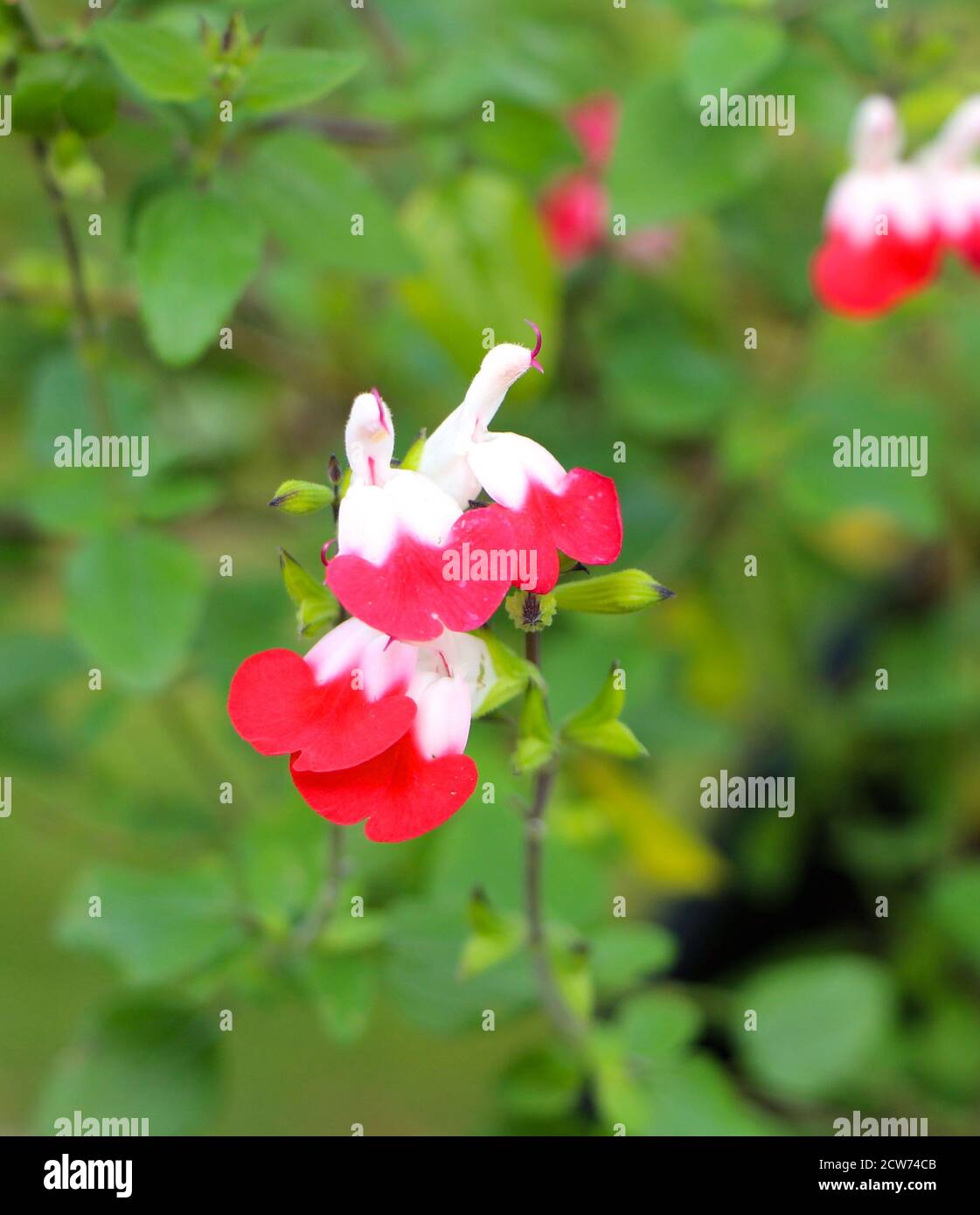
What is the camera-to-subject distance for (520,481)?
0.30m

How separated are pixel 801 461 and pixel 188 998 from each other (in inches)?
17.3

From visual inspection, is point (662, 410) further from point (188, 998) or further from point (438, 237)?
point (188, 998)

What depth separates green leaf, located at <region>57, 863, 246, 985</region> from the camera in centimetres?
49

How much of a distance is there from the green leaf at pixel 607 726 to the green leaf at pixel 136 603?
199mm

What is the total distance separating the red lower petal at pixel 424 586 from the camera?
270mm

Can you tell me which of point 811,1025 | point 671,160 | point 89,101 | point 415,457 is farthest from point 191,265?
point 811,1025

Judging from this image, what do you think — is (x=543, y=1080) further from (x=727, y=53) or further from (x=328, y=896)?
(x=727, y=53)

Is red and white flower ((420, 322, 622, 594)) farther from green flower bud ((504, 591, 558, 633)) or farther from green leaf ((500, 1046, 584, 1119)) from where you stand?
green leaf ((500, 1046, 584, 1119))

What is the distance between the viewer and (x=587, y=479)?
0.30 m

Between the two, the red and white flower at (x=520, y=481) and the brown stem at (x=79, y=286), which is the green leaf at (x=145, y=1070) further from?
the red and white flower at (x=520, y=481)

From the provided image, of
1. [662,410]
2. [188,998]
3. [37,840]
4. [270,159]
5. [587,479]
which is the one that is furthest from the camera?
[37,840]

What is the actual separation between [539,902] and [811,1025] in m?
0.29
